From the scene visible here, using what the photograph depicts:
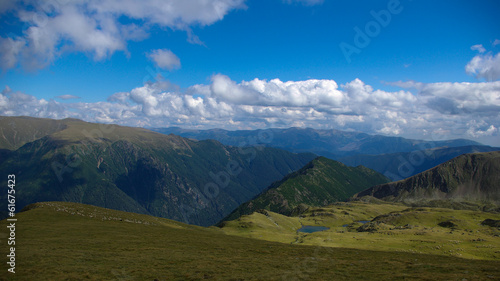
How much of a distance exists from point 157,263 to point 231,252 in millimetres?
20549

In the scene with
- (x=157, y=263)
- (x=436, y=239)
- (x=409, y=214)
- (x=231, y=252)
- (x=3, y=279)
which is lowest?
(x=409, y=214)

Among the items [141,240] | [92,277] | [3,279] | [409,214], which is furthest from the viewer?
[409,214]

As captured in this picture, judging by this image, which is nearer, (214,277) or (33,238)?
(214,277)

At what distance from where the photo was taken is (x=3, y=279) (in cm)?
3691

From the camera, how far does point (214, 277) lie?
138 feet

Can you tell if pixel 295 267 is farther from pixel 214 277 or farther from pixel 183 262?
pixel 183 262

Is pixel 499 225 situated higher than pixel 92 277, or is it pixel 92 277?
pixel 92 277

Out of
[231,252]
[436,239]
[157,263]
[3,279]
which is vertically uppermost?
[3,279]

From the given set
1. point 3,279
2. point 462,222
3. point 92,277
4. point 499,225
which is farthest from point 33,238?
point 499,225

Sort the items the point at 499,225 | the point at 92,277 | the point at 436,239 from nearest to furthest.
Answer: the point at 92,277, the point at 436,239, the point at 499,225

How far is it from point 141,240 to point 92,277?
30.3 m

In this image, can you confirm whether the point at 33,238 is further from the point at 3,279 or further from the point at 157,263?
the point at 157,263

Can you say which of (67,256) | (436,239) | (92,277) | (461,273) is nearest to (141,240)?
(67,256)

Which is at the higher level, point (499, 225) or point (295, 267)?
point (295, 267)
